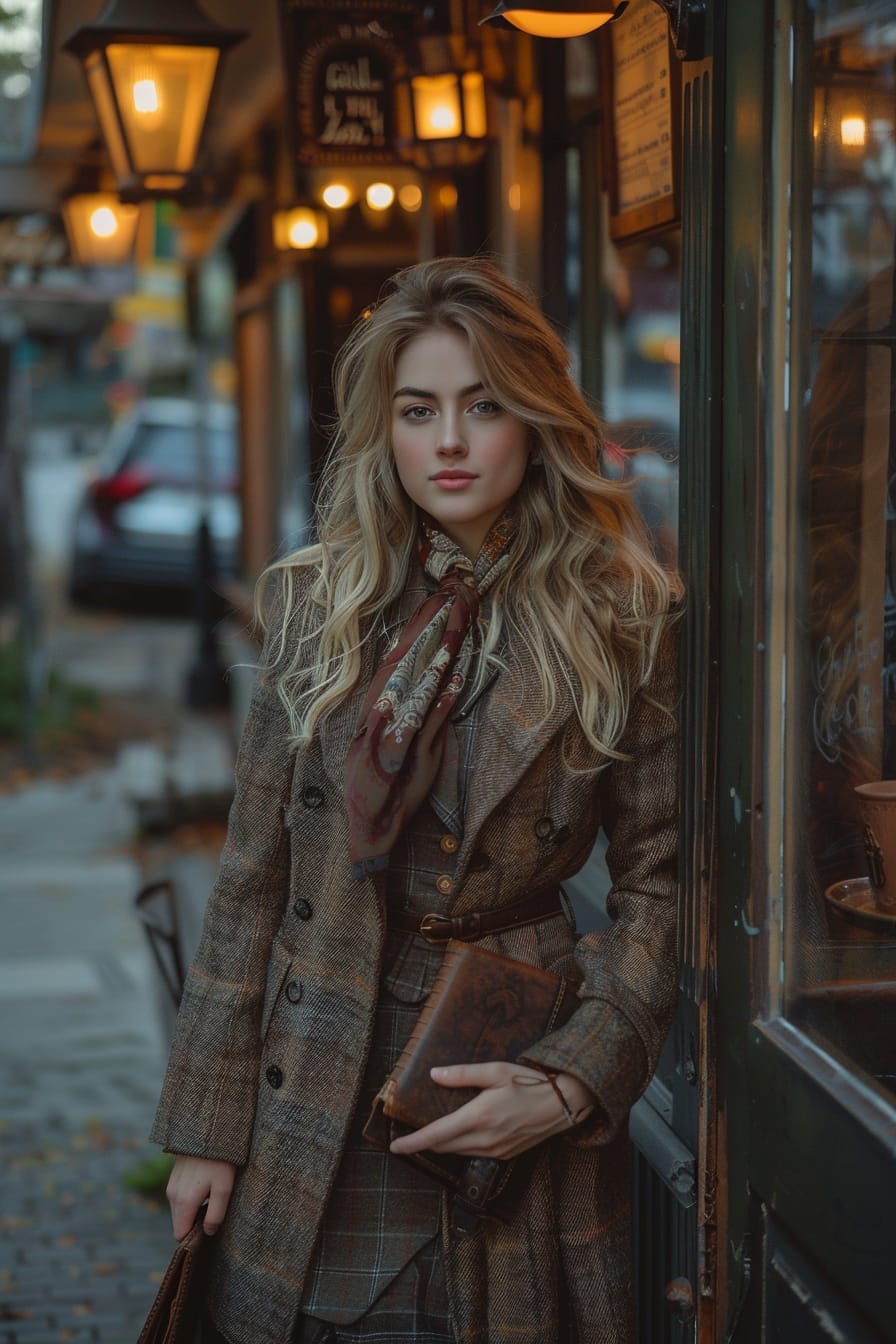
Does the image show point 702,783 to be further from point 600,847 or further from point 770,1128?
point 600,847

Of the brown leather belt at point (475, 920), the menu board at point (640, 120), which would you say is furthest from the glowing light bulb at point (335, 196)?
the brown leather belt at point (475, 920)

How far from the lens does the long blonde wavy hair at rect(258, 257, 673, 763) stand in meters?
2.19

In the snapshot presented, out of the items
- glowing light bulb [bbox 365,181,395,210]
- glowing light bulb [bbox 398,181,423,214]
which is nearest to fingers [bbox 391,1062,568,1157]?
glowing light bulb [bbox 365,181,395,210]

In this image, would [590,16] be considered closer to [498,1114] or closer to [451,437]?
[451,437]

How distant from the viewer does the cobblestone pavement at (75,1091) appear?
14.1ft

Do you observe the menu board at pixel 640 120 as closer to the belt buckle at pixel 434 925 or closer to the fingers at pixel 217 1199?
the belt buckle at pixel 434 925

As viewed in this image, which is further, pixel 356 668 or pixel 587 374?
pixel 587 374

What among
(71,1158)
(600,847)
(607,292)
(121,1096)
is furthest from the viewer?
(121,1096)

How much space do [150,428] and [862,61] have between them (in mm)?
14376

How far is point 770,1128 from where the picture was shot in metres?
2.13

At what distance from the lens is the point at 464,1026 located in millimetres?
2094

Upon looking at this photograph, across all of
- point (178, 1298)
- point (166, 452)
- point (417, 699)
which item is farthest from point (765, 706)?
point (166, 452)

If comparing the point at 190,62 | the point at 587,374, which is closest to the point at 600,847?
the point at 587,374

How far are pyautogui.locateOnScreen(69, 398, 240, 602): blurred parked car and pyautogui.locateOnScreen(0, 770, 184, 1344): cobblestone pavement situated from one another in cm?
687
